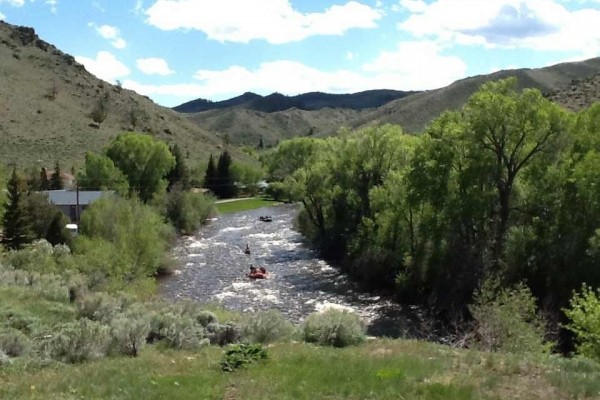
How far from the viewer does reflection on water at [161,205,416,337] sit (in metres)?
38.6

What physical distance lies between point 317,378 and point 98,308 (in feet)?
39.8

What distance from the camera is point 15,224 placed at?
1843 inches

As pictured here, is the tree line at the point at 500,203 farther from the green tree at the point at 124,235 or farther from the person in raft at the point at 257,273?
the green tree at the point at 124,235

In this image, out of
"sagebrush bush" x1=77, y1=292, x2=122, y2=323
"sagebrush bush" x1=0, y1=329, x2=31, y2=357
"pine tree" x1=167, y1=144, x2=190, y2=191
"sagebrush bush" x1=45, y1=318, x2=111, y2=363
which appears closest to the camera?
Result: "sagebrush bush" x1=45, y1=318, x2=111, y2=363

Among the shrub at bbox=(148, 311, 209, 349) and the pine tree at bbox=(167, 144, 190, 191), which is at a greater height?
the pine tree at bbox=(167, 144, 190, 191)

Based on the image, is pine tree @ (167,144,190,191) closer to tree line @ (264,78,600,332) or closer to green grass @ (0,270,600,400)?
tree line @ (264,78,600,332)

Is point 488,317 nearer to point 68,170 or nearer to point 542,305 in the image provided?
point 542,305

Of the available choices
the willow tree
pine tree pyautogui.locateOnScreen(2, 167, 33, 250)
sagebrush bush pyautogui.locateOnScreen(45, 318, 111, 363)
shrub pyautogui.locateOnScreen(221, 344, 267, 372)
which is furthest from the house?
shrub pyautogui.locateOnScreen(221, 344, 267, 372)

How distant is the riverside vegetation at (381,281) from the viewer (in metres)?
13.4

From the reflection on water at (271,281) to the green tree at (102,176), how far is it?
1266 cm

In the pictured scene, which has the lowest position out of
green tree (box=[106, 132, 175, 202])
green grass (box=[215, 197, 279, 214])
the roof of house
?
green grass (box=[215, 197, 279, 214])

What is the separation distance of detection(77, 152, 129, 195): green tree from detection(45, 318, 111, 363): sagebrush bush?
196 ft

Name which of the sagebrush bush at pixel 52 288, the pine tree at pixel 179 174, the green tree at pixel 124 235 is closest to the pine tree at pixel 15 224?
the green tree at pixel 124 235

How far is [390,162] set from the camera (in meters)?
51.6
